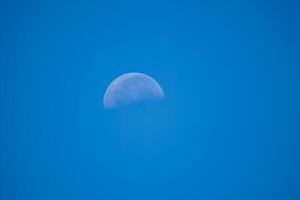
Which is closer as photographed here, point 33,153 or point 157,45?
point 33,153

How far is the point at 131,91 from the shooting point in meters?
2.96

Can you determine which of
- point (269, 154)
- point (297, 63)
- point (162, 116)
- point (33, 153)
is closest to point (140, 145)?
point (162, 116)

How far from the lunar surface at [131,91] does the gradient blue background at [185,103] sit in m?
0.08

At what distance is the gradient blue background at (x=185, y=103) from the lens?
2.89 m

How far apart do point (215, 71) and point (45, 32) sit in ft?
6.38

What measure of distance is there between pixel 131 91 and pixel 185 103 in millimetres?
632

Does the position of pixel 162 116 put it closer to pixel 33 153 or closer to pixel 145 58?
pixel 145 58

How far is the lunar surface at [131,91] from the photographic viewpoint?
294 centimetres

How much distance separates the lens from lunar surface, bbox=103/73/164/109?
2.94 meters

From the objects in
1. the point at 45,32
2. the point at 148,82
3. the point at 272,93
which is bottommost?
the point at 272,93

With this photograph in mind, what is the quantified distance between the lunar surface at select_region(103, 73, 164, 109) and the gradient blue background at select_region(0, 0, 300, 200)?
0.25 feet

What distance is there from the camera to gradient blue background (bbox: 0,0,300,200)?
289 cm

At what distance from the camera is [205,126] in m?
2.93

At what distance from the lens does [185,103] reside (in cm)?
296
